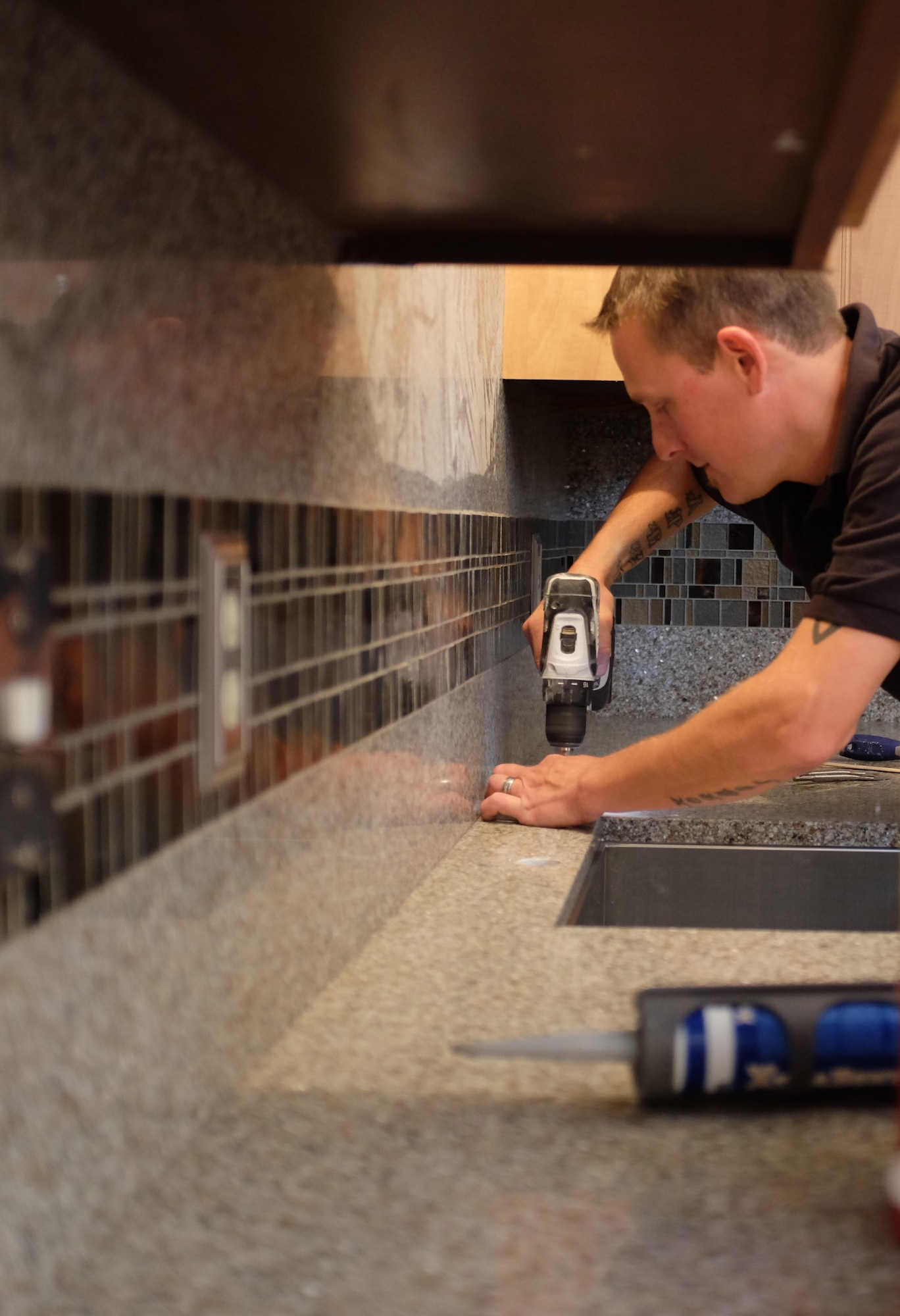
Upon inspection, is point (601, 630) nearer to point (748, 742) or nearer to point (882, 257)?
point (748, 742)

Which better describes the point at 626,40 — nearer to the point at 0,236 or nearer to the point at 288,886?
the point at 0,236

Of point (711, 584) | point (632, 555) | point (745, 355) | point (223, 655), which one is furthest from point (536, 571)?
point (223, 655)

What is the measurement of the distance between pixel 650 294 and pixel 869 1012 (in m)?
Answer: 0.96

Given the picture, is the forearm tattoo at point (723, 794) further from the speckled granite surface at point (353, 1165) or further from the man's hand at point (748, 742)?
the speckled granite surface at point (353, 1165)

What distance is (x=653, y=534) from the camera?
6.34 feet

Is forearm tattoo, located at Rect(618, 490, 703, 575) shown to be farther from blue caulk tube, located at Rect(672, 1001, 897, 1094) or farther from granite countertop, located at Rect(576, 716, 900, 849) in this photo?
blue caulk tube, located at Rect(672, 1001, 897, 1094)

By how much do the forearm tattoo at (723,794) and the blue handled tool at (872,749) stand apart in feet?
2.73

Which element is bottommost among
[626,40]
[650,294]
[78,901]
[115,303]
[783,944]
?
[783,944]

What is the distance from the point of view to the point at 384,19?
19.4 inches

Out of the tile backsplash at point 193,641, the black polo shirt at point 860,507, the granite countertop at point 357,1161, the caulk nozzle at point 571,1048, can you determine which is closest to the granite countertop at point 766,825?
the black polo shirt at point 860,507

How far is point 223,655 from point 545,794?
939 mm

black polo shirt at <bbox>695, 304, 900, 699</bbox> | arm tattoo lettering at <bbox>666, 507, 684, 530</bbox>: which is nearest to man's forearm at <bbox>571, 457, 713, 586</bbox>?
arm tattoo lettering at <bbox>666, 507, 684, 530</bbox>

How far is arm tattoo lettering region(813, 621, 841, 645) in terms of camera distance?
1.16 meters

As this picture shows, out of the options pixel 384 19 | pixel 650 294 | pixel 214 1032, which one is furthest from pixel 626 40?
pixel 650 294
